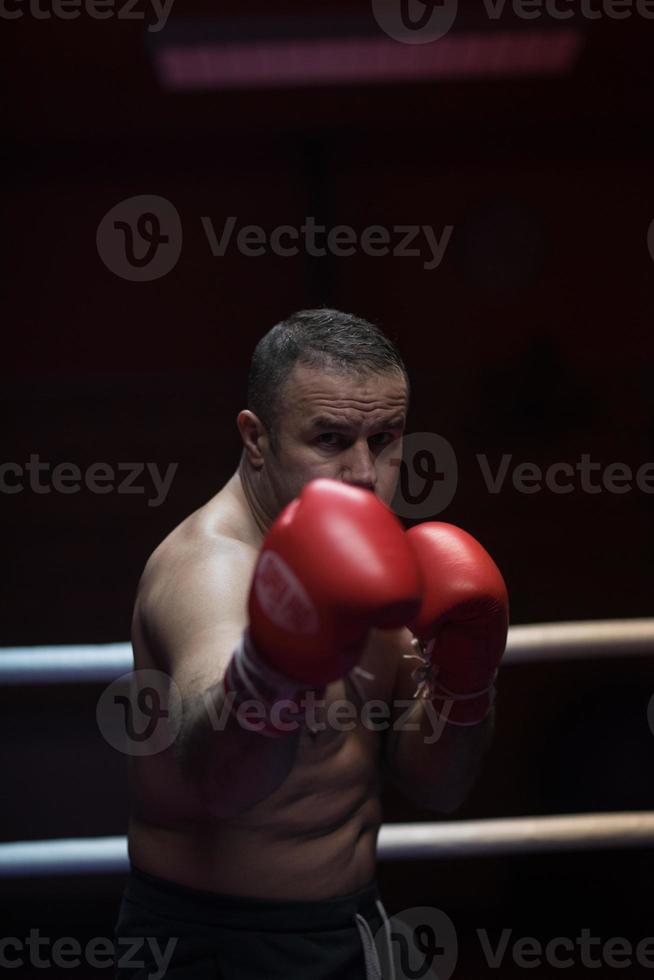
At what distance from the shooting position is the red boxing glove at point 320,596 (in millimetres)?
994

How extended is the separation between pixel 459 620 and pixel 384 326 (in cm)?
246

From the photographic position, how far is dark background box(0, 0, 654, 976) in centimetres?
356

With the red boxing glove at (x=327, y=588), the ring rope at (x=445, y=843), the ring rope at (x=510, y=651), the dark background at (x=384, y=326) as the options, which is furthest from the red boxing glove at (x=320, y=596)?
the dark background at (x=384, y=326)

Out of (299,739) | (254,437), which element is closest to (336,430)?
(254,437)

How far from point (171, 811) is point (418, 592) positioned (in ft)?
1.77

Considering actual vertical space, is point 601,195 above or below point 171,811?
above

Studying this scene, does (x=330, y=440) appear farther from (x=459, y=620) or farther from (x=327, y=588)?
(x=327, y=588)

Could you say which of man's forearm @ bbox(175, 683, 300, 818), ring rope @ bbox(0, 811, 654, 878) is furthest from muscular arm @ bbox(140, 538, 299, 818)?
ring rope @ bbox(0, 811, 654, 878)

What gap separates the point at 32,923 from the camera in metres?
3.29

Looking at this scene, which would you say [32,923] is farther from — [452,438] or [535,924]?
[452,438]

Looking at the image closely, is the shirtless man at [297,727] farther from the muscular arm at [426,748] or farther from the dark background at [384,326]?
the dark background at [384,326]

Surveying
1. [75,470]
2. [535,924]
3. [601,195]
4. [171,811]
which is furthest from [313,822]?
[601,195]

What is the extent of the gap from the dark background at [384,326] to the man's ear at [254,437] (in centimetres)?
223

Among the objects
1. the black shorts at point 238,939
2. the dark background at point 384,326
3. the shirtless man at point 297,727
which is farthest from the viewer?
the dark background at point 384,326
